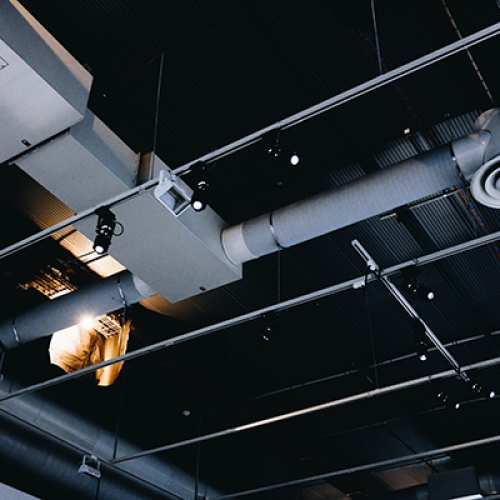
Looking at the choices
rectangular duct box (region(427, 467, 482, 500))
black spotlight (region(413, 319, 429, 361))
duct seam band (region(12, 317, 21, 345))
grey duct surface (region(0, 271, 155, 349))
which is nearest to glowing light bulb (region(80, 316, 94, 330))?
grey duct surface (region(0, 271, 155, 349))

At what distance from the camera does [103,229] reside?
5.12 meters

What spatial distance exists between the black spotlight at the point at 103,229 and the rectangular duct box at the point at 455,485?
792cm

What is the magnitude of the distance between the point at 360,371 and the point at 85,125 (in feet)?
18.0

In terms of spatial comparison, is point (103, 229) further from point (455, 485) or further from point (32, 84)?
point (455, 485)

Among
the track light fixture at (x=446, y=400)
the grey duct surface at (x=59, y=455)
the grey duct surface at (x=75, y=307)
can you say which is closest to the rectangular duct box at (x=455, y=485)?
the track light fixture at (x=446, y=400)

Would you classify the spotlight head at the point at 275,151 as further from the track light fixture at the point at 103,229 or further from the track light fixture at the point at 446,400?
the track light fixture at the point at 446,400

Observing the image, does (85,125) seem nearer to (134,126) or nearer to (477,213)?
(134,126)

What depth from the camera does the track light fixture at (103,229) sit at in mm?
5070

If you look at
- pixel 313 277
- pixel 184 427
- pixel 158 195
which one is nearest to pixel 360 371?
pixel 313 277

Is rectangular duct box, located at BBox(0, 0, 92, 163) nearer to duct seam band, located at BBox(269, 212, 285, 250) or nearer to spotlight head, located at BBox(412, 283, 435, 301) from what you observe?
duct seam band, located at BBox(269, 212, 285, 250)

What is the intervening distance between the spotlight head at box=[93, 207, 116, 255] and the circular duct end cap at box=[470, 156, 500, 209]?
2.74 m

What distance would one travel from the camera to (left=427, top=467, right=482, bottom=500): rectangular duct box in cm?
1037

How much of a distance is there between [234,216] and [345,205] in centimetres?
159

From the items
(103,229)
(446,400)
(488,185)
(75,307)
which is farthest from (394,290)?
(75,307)
